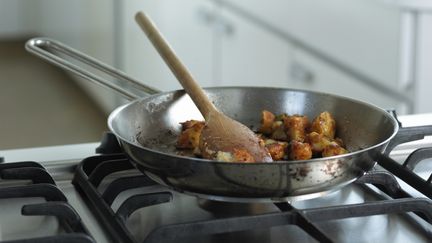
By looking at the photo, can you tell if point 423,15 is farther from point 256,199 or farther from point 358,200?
point 256,199

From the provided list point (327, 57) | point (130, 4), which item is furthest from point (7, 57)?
point (327, 57)

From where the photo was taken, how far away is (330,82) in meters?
2.40

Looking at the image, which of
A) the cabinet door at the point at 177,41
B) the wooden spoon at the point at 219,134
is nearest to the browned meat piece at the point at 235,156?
the wooden spoon at the point at 219,134

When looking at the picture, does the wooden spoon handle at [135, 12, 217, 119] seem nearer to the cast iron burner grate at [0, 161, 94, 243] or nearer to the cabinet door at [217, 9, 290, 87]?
the cast iron burner grate at [0, 161, 94, 243]

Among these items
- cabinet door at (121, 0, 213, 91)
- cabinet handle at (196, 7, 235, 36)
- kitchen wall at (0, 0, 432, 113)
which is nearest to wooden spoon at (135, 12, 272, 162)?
kitchen wall at (0, 0, 432, 113)

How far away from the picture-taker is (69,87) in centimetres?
375

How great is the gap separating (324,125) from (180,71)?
169 mm

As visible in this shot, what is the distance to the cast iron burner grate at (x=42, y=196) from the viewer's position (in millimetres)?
667

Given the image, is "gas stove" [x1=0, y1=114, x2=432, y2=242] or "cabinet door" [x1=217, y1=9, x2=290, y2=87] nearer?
"gas stove" [x1=0, y1=114, x2=432, y2=242]

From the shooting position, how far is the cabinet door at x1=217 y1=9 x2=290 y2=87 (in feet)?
8.38

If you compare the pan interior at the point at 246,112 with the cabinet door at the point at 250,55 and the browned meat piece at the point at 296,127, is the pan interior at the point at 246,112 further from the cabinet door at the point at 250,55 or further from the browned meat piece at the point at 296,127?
the cabinet door at the point at 250,55

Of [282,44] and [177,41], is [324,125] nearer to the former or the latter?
[282,44]

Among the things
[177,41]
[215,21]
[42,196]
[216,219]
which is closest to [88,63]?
[42,196]

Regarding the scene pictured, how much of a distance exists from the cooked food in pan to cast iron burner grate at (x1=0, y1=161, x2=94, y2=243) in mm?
150
